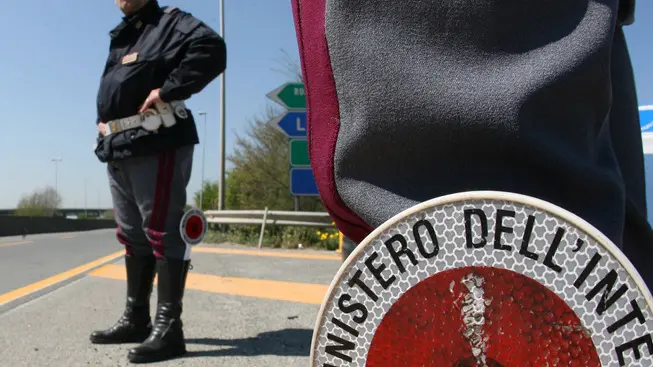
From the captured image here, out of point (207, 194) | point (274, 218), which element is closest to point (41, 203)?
point (207, 194)

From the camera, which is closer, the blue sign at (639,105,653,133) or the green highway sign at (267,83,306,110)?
the blue sign at (639,105,653,133)

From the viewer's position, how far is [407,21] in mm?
881

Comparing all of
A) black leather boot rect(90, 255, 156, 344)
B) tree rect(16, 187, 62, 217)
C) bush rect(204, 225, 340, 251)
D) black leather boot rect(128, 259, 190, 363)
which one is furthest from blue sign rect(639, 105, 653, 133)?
tree rect(16, 187, 62, 217)

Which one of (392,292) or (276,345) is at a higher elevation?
(392,292)

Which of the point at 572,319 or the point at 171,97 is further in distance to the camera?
the point at 171,97

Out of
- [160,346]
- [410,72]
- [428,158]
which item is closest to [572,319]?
[428,158]

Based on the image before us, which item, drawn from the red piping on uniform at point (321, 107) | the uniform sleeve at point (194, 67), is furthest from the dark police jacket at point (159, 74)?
the red piping on uniform at point (321, 107)

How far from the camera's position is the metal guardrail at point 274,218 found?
9172 mm

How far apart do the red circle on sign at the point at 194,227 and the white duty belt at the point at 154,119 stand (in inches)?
16.7

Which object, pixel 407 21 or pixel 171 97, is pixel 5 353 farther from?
pixel 407 21

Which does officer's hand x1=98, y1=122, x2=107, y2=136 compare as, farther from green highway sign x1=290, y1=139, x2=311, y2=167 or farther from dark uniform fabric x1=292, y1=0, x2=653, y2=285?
green highway sign x1=290, y1=139, x2=311, y2=167

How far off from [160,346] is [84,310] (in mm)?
1191

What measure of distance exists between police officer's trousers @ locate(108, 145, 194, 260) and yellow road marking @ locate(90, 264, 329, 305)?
1.32 metres

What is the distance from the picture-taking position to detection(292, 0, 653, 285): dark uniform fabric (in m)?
0.83
